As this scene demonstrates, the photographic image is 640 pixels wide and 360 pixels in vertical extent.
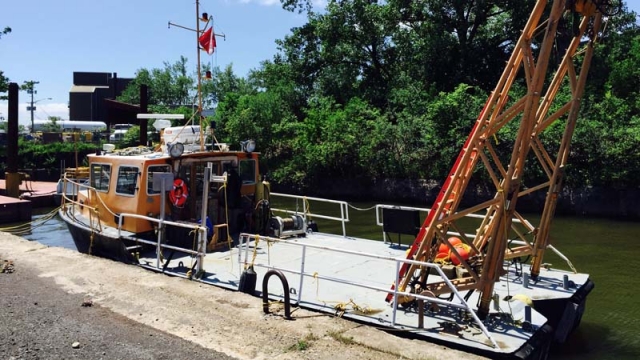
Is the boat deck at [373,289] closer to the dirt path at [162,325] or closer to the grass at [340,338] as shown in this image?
the dirt path at [162,325]

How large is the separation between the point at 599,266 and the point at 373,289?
32.8 ft

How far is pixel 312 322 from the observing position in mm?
7543

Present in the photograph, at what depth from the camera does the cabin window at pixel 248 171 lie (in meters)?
13.2

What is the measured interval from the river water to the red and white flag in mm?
8377

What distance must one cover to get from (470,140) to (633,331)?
16.7ft

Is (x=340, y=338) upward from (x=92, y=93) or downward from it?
downward

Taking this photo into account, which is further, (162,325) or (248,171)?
(248,171)

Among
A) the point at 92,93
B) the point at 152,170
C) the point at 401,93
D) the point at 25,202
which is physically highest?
the point at 92,93

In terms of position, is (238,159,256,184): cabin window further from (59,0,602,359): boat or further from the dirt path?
the dirt path

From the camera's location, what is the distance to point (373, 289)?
7.78 m

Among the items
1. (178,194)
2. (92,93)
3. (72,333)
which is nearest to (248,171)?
(178,194)

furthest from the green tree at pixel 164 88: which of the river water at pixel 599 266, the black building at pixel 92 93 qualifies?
the river water at pixel 599 266

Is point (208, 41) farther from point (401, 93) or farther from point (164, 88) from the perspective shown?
point (164, 88)

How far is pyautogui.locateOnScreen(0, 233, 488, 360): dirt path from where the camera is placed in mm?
6648
